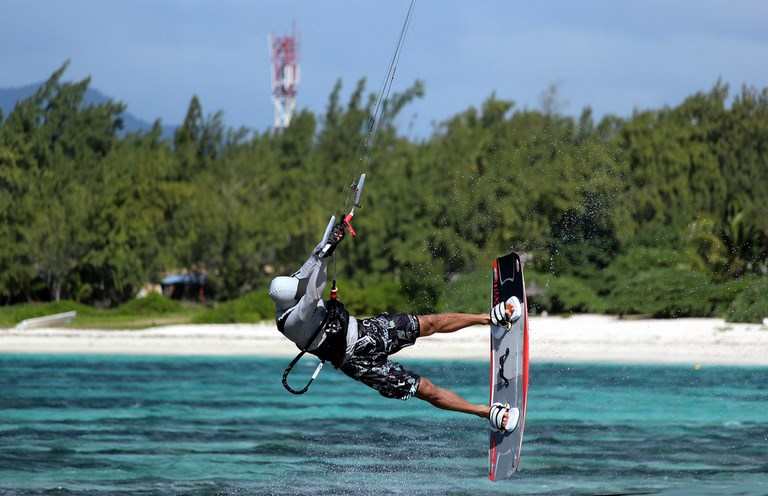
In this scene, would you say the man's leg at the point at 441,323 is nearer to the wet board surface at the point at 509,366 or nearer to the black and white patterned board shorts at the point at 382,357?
the black and white patterned board shorts at the point at 382,357

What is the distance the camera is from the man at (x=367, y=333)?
9211 mm

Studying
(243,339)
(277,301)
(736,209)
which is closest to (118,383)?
(243,339)

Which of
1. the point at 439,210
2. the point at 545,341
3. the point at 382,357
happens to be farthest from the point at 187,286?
the point at 382,357

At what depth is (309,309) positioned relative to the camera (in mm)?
9172

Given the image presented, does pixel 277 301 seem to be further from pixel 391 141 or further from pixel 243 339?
pixel 391 141

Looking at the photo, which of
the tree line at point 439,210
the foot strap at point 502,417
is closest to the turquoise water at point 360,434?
the foot strap at point 502,417

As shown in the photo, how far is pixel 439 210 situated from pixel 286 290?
87.4 feet

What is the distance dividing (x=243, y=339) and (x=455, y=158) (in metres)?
10.1

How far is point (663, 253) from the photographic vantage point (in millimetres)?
30016

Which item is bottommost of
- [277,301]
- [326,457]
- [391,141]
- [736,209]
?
[326,457]

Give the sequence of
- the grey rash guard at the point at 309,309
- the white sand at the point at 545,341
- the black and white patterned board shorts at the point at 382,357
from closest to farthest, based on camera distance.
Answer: the grey rash guard at the point at 309,309 → the black and white patterned board shorts at the point at 382,357 → the white sand at the point at 545,341

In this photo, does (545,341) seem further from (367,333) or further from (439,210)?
(367,333)

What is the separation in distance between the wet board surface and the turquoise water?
126 centimetres

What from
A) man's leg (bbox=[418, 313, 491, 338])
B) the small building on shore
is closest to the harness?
man's leg (bbox=[418, 313, 491, 338])
